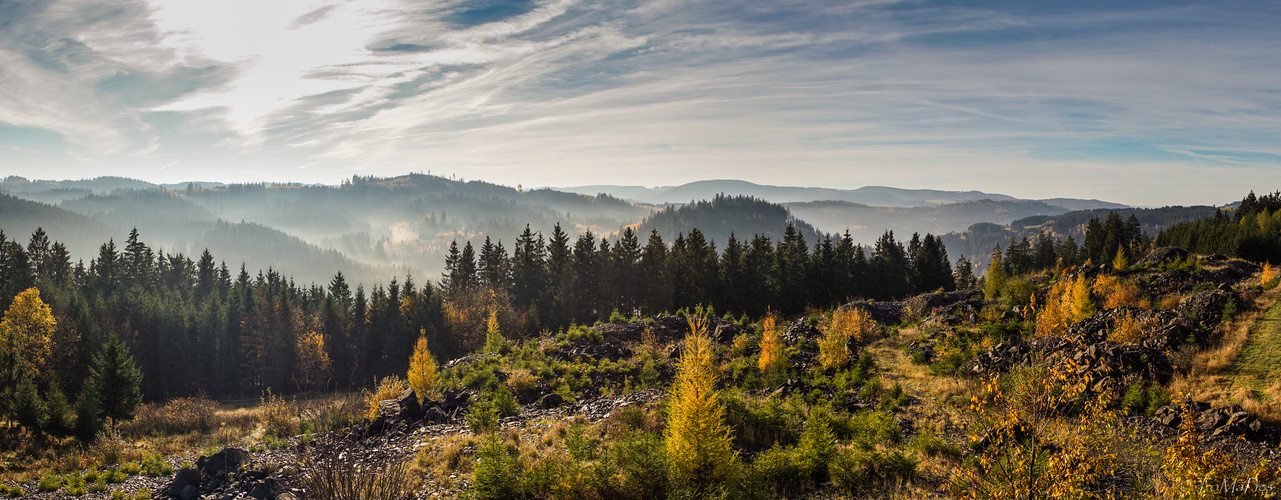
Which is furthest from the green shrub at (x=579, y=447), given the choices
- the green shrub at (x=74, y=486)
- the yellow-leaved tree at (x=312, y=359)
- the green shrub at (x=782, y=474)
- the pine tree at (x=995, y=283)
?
the yellow-leaved tree at (x=312, y=359)

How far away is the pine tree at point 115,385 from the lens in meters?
35.4

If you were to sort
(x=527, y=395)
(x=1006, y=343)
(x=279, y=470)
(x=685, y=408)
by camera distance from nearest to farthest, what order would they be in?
(x=685, y=408) < (x=279, y=470) < (x=1006, y=343) < (x=527, y=395)

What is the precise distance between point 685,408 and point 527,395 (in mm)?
13532

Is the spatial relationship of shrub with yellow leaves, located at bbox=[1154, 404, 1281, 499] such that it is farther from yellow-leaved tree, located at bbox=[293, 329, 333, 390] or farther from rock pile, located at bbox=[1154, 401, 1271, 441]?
yellow-leaved tree, located at bbox=[293, 329, 333, 390]

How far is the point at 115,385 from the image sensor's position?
119ft

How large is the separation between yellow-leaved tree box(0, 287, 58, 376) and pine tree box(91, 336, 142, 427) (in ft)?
45.3

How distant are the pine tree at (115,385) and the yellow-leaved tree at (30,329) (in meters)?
13.8

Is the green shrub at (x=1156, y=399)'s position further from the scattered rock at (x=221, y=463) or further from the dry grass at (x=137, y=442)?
the scattered rock at (x=221, y=463)

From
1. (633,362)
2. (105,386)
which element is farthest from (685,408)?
(105,386)

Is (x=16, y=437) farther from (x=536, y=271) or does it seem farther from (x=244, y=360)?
(x=536, y=271)

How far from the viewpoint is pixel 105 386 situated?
35656mm

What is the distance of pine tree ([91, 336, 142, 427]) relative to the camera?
35438 mm

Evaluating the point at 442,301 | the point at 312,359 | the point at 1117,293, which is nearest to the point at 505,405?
the point at 1117,293

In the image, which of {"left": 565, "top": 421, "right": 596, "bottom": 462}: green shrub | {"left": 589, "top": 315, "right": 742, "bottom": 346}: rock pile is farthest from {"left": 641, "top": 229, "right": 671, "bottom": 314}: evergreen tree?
{"left": 565, "top": 421, "right": 596, "bottom": 462}: green shrub
